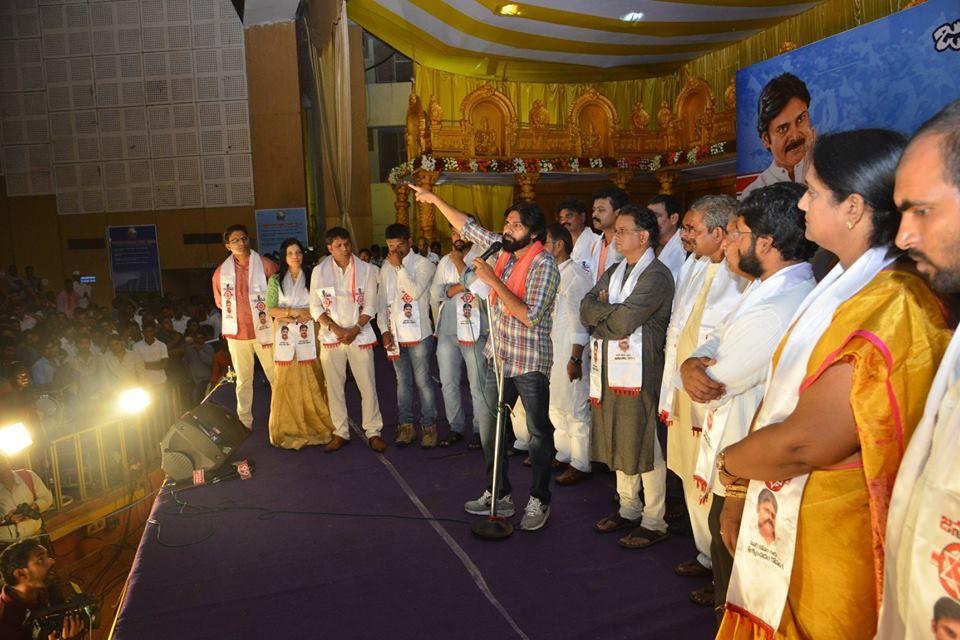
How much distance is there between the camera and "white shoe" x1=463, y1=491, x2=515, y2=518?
3393 mm

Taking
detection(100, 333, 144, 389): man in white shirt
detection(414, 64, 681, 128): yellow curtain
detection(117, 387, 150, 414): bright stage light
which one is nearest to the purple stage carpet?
detection(117, 387, 150, 414): bright stage light

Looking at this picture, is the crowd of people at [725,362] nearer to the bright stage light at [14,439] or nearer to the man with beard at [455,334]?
the man with beard at [455,334]

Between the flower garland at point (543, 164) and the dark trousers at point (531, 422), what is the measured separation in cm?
778

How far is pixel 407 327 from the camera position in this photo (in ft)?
16.1

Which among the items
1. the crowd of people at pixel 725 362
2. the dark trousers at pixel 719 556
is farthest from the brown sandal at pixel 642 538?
the dark trousers at pixel 719 556

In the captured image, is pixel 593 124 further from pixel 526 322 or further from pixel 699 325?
pixel 699 325

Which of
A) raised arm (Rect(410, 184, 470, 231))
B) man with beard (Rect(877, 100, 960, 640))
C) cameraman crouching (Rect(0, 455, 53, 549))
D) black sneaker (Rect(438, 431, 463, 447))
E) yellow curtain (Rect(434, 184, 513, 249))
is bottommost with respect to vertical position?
cameraman crouching (Rect(0, 455, 53, 549))

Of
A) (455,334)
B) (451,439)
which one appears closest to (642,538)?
(451,439)

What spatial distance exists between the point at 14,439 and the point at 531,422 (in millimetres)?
3282

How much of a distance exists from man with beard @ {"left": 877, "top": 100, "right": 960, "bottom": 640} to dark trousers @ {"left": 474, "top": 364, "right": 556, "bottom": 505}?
2065mm

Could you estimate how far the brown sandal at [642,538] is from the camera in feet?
10.0

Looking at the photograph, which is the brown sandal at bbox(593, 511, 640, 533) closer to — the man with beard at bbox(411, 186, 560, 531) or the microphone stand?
the man with beard at bbox(411, 186, 560, 531)

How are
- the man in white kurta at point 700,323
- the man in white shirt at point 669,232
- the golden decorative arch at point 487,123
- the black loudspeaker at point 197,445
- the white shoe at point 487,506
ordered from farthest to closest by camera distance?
the golden decorative arch at point 487,123 → the black loudspeaker at point 197,445 → the man in white shirt at point 669,232 → the white shoe at point 487,506 → the man in white kurta at point 700,323

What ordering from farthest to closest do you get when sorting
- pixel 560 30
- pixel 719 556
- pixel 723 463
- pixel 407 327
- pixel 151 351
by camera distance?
pixel 560 30, pixel 151 351, pixel 407 327, pixel 719 556, pixel 723 463
